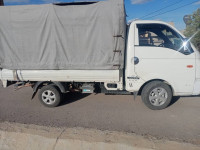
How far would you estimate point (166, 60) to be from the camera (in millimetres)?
3885

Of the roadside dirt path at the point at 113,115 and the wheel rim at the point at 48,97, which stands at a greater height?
the wheel rim at the point at 48,97

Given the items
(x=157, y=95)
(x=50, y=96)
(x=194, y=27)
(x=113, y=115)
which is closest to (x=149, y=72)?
(x=157, y=95)

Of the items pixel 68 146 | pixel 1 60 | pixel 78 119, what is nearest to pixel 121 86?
pixel 78 119

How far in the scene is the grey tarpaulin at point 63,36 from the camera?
3811 mm

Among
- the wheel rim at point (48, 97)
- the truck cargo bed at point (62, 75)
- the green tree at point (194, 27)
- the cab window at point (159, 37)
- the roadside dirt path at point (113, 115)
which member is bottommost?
the roadside dirt path at point (113, 115)

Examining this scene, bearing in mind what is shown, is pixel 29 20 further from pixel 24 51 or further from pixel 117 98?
pixel 117 98

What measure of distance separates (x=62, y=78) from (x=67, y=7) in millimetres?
1860

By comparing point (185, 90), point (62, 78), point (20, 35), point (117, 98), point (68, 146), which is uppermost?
point (20, 35)

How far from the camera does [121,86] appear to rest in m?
4.17

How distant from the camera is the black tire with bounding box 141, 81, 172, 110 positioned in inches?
158

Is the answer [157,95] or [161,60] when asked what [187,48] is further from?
[157,95]

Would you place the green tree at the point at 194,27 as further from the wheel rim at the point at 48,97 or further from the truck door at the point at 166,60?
the wheel rim at the point at 48,97

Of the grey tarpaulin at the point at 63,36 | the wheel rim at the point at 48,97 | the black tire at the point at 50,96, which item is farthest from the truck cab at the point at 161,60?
the wheel rim at the point at 48,97

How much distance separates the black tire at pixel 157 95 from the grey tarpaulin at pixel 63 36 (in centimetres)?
101
